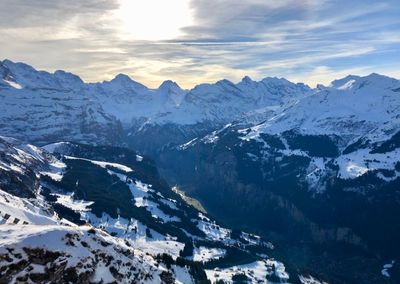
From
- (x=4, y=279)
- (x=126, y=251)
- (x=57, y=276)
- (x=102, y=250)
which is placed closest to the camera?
(x=4, y=279)

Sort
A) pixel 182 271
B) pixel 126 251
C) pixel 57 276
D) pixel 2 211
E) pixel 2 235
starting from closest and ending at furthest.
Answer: pixel 57 276 < pixel 2 235 < pixel 126 251 < pixel 2 211 < pixel 182 271

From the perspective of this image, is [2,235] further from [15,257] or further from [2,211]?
[2,211]

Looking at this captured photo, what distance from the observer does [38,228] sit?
12825 centimetres

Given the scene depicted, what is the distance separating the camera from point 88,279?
119m

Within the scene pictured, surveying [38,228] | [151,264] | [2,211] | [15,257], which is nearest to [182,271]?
[151,264]

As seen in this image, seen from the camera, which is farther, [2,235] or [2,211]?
[2,211]

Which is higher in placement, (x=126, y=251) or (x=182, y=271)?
(x=126, y=251)

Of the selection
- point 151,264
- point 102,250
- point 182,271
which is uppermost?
point 102,250

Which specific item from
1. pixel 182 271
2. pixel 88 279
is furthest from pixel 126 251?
pixel 182 271

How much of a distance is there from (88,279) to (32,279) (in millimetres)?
13222

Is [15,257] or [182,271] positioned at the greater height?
[15,257]

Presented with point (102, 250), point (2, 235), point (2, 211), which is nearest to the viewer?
point (2, 235)

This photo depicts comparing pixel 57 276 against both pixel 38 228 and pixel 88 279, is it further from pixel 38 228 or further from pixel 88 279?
pixel 38 228

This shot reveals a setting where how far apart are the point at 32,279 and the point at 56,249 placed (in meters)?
11.3
